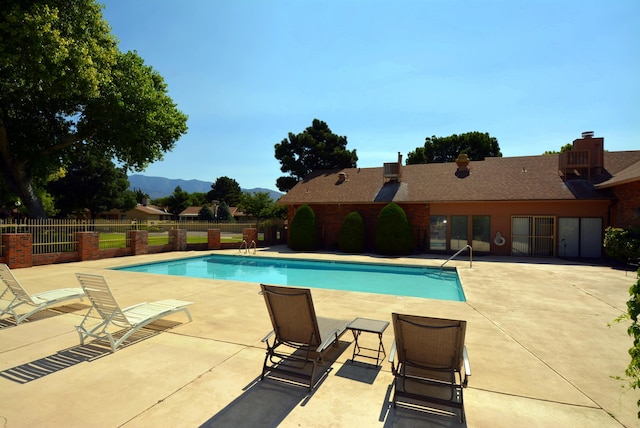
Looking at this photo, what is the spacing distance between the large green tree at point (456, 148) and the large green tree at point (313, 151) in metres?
12.3

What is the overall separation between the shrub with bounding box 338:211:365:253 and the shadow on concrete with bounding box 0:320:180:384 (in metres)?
15.4

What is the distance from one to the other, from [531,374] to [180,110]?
79.2 ft

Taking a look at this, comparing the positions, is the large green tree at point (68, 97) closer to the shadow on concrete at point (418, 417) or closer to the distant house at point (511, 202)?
the distant house at point (511, 202)

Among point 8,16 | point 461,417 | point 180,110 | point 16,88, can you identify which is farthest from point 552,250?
point 16,88

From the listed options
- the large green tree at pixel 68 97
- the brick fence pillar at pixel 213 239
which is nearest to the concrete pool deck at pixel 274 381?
the large green tree at pixel 68 97

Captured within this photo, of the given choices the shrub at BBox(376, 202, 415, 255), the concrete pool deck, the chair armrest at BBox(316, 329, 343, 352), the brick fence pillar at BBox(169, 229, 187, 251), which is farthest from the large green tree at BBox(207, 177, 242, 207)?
the chair armrest at BBox(316, 329, 343, 352)

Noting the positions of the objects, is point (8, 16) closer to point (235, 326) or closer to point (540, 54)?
point (235, 326)

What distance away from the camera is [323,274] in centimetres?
1486

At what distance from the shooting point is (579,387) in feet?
13.1

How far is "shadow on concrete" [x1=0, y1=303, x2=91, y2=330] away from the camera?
6.11 m

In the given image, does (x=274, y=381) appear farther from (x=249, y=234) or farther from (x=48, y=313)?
(x=249, y=234)

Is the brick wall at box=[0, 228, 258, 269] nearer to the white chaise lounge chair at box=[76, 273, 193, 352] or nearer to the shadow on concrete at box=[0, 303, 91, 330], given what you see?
the shadow on concrete at box=[0, 303, 91, 330]

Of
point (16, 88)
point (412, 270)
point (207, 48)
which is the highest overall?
point (207, 48)

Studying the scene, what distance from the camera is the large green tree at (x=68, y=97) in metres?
12.6
